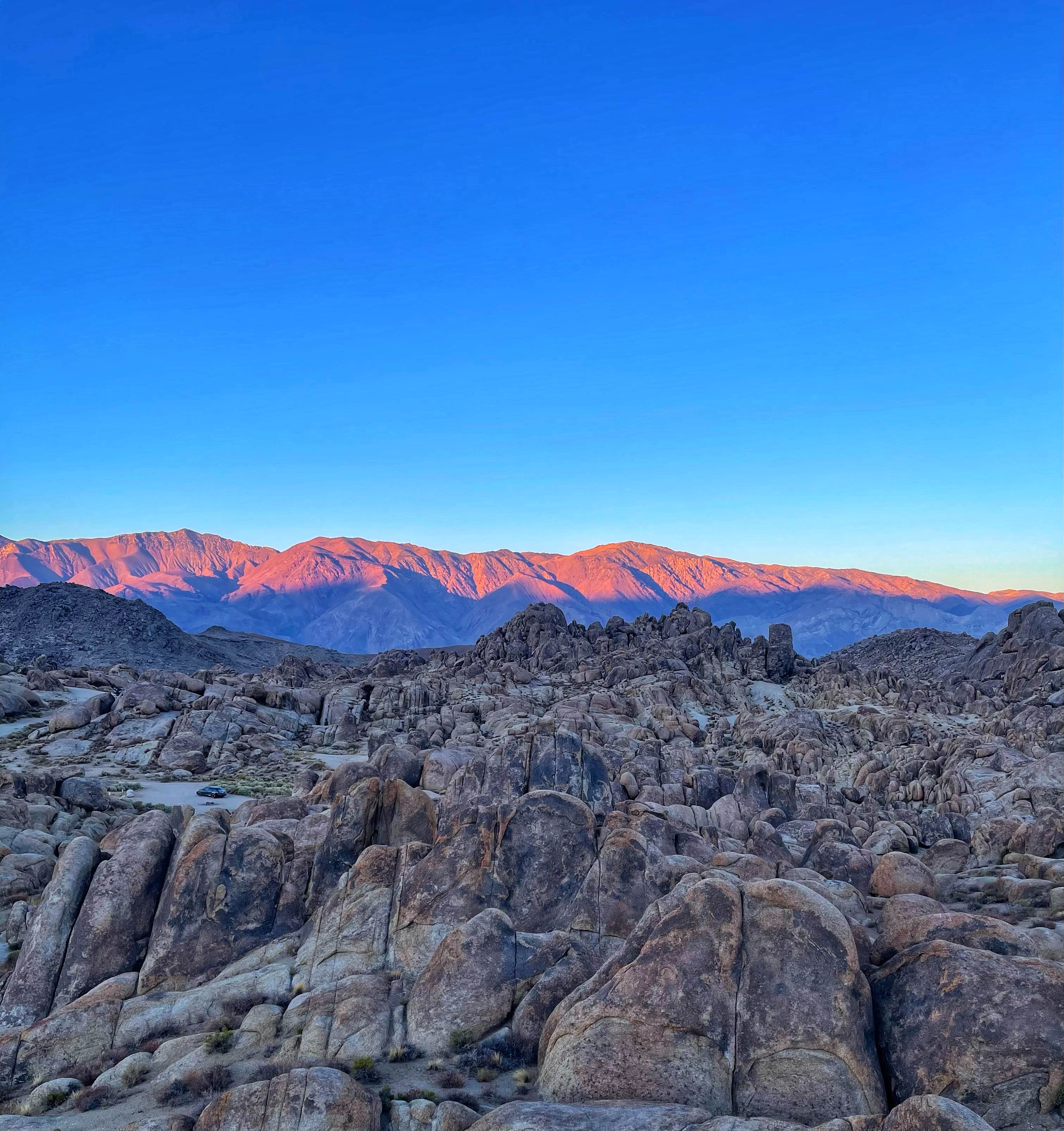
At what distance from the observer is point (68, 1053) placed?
20844 millimetres

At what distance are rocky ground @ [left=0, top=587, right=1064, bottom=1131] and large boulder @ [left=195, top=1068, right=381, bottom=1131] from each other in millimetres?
49

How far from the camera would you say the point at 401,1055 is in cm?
1897

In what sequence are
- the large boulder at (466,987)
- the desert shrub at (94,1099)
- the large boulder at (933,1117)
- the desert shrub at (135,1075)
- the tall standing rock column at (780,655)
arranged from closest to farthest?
the large boulder at (933,1117) → the desert shrub at (94,1099) → the desert shrub at (135,1075) → the large boulder at (466,987) → the tall standing rock column at (780,655)

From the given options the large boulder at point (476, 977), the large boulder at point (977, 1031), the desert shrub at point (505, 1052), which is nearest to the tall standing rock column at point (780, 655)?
the large boulder at point (476, 977)

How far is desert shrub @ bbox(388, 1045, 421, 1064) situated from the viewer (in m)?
19.0

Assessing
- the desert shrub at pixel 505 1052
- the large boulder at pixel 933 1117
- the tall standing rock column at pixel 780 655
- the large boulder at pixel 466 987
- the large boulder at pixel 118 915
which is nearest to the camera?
the large boulder at pixel 933 1117

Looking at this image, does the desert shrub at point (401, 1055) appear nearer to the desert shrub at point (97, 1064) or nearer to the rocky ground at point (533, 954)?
the rocky ground at point (533, 954)

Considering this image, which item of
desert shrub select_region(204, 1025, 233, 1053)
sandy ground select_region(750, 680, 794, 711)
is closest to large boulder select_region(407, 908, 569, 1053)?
desert shrub select_region(204, 1025, 233, 1053)

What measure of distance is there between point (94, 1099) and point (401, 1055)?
716 centimetres

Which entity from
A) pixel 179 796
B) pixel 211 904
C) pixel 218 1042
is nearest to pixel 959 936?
pixel 218 1042

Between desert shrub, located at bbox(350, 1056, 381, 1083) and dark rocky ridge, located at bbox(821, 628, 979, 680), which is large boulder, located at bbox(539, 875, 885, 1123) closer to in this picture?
desert shrub, located at bbox(350, 1056, 381, 1083)

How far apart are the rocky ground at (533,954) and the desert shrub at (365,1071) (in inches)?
2.5

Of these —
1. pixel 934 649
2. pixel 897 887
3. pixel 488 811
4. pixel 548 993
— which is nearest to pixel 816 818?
pixel 897 887

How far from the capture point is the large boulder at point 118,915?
23.6m
